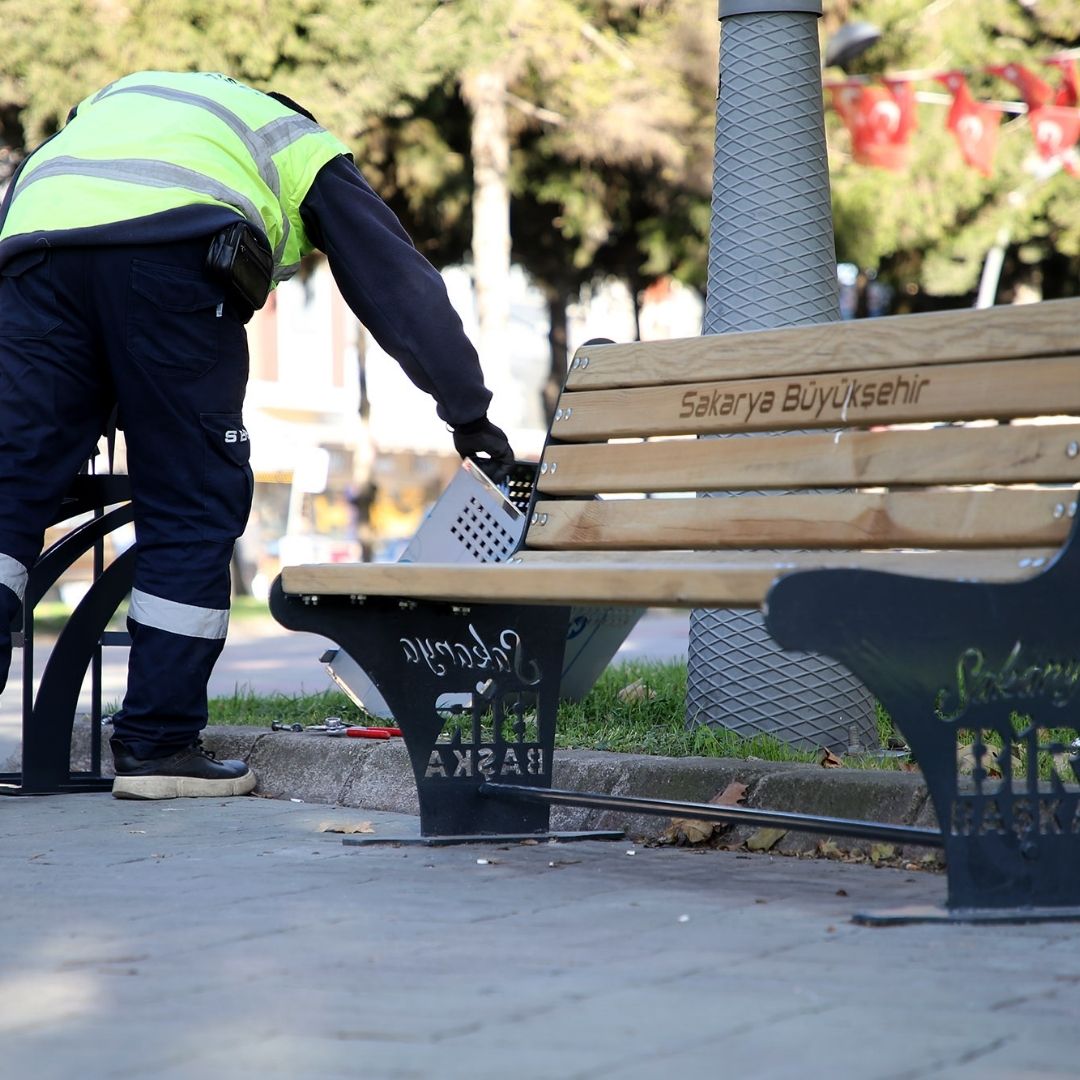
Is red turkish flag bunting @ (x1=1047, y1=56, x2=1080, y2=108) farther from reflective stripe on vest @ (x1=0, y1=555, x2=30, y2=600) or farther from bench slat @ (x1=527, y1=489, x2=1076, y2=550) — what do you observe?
reflective stripe on vest @ (x1=0, y1=555, x2=30, y2=600)

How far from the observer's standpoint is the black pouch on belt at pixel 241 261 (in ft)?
13.5

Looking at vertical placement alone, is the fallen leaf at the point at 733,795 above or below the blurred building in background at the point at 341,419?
below

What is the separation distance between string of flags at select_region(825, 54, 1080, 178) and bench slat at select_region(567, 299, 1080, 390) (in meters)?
14.1

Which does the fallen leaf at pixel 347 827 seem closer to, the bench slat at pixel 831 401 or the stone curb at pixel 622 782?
the stone curb at pixel 622 782

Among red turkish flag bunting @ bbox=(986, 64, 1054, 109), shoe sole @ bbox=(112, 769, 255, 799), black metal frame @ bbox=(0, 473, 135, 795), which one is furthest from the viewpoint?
red turkish flag bunting @ bbox=(986, 64, 1054, 109)

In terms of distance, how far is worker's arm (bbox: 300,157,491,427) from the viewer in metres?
4.12

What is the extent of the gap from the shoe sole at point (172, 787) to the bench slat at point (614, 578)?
3.51 feet

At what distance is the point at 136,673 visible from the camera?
4.44 meters

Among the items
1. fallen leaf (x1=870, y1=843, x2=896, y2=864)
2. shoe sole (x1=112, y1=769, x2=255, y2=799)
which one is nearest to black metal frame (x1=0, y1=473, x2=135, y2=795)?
shoe sole (x1=112, y1=769, x2=255, y2=799)

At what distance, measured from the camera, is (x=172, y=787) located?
455 centimetres

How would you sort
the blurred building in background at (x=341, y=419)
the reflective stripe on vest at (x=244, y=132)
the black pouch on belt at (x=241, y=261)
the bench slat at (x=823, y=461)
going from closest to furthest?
the bench slat at (x=823, y=461) → the black pouch on belt at (x=241, y=261) → the reflective stripe on vest at (x=244, y=132) → the blurred building in background at (x=341, y=419)

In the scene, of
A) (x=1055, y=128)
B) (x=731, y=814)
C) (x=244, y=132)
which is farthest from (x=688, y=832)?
(x=1055, y=128)

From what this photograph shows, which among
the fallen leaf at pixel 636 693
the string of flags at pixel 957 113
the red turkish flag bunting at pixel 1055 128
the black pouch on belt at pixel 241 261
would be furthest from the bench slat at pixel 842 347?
the red turkish flag bunting at pixel 1055 128

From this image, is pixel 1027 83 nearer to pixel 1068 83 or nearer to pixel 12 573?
pixel 1068 83
